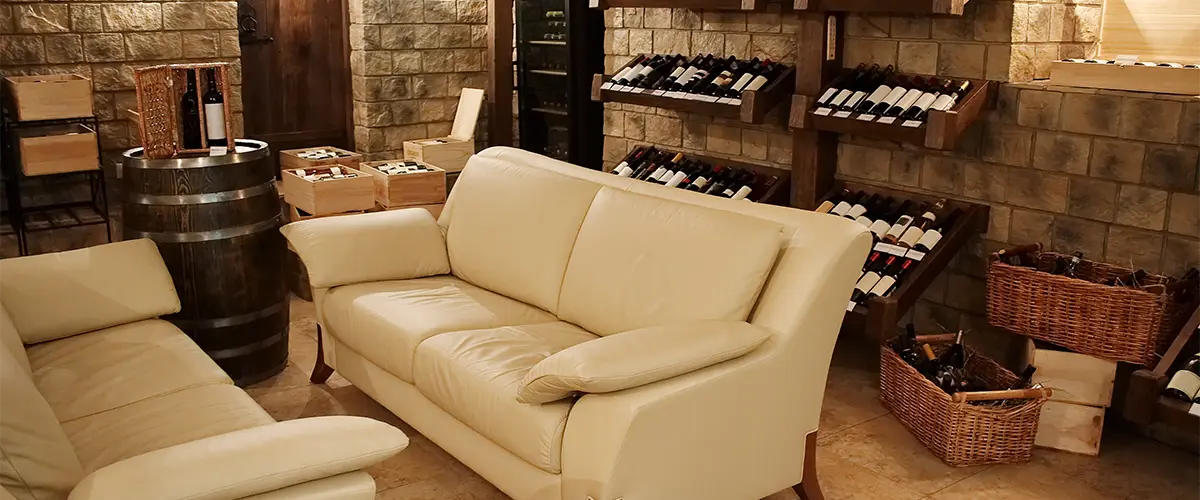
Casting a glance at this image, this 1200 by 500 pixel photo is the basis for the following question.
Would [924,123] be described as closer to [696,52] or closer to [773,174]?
[773,174]

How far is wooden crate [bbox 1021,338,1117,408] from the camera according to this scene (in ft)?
10.7

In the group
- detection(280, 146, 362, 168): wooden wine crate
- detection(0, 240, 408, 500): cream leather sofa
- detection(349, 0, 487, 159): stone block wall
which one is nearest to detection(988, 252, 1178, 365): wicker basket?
detection(0, 240, 408, 500): cream leather sofa

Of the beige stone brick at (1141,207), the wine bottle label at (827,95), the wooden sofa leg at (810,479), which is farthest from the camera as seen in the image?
the wine bottle label at (827,95)

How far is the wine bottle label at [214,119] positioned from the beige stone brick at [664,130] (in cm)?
225

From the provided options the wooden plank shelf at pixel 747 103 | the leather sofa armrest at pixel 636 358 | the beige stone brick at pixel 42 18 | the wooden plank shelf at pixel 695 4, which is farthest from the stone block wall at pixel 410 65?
the leather sofa armrest at pixel 636 358

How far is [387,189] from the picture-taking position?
5.29 meters

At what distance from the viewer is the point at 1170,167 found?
3312 millimetres

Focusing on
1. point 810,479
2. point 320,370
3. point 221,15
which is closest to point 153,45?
point 221,15

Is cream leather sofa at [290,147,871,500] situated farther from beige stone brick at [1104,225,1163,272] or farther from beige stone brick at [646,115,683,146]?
beige stone brick at [646,115,683,146]

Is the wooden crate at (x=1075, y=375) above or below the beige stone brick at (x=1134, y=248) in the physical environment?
below

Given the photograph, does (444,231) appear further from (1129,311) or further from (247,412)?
(1129,311)

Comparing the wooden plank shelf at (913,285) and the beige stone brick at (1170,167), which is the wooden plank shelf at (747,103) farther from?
the beige stone brick at (1170,167)

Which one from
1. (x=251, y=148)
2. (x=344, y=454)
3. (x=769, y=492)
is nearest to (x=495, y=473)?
(x=769, y=492)

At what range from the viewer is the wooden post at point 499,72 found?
6465 mm
